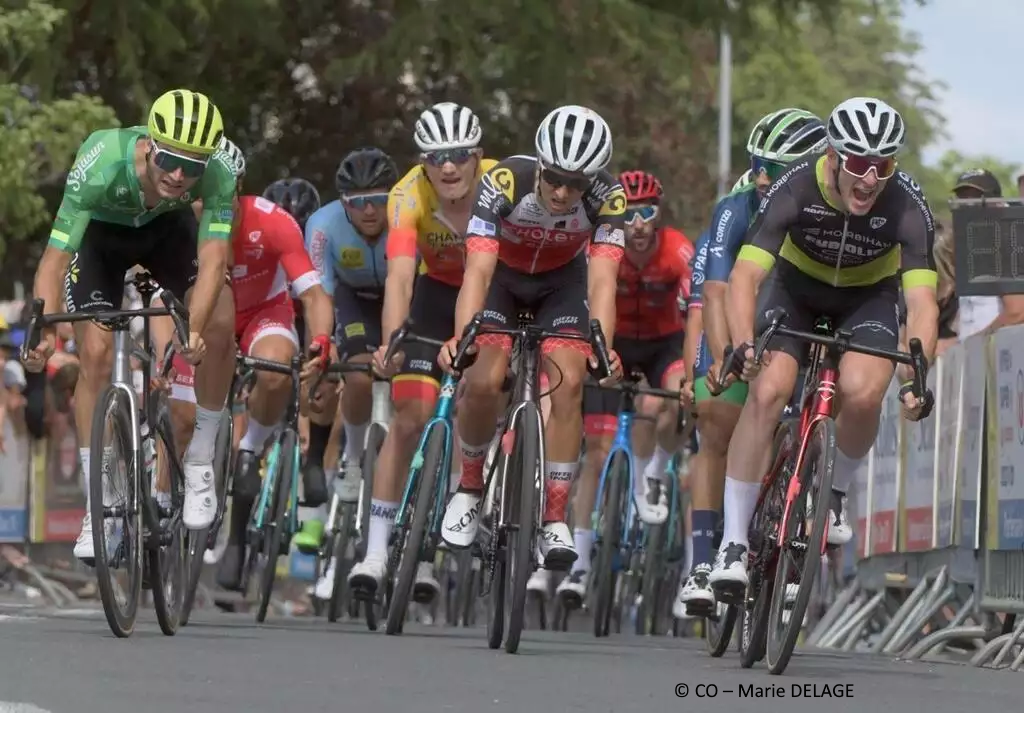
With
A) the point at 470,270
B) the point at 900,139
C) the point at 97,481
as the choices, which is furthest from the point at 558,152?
the point at 97,481

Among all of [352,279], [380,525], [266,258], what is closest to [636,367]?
[352,279]

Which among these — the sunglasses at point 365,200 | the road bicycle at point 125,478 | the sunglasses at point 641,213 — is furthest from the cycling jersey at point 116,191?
the sunglasses at point 641,213

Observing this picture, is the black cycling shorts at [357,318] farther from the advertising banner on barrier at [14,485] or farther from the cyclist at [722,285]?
the advertising banner on barrier at [14,485]

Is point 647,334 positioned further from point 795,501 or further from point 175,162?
point 795,501

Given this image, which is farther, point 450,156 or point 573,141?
point 450,156

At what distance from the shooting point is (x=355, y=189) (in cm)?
1478

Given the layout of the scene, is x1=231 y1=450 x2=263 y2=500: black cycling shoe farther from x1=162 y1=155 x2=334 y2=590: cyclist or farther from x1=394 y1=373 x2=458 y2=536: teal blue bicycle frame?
x1=394 y1=373 x2=458 y2=536: teal blue bicycle frame

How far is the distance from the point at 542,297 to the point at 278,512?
2.56m

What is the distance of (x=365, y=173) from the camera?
14.8 meters

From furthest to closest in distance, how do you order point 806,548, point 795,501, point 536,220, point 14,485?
point 14,485
point 536,220
point 795,501
point 806,548

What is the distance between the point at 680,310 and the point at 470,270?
379 cm

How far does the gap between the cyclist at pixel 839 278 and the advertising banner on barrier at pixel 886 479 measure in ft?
15.6

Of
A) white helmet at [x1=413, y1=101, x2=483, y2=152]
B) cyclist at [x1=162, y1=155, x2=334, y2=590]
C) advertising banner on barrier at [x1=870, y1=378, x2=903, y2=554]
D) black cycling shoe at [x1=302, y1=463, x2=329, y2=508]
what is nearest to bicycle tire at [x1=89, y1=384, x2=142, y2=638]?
cyclist at [x1=162, y1=155, x2=334, y2=590]
